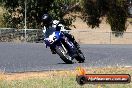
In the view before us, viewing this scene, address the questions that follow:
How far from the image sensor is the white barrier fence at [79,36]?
37531 millimetres

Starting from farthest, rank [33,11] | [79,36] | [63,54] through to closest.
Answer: [33,11] < [79,36] < [63,54]

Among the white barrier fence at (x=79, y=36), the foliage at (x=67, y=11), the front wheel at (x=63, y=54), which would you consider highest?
the front wheel at (x=63, y=54)

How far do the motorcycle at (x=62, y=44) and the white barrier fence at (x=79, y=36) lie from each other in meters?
19.2

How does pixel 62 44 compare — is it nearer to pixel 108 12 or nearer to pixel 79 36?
pixel 79 36

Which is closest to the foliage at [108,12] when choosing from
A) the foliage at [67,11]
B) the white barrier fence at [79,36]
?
the foliage at [67,11]

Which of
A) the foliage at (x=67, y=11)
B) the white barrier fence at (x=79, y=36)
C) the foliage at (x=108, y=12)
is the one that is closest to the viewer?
the white barrier fence at (x=79, y=36)

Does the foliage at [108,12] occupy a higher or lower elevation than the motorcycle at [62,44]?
lower

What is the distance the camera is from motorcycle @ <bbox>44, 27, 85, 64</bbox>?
17.5m

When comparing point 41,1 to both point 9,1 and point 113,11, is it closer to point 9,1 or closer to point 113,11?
point 9,1

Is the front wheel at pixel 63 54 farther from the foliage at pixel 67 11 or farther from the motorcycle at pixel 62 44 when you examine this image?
the foliage at pixel 67 11

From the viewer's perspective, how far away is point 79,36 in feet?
127

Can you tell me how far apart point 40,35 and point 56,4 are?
18.5 feet

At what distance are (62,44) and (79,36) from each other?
68.6 ft

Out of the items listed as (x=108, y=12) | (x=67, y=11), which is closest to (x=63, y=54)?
(x=67, y=11)
